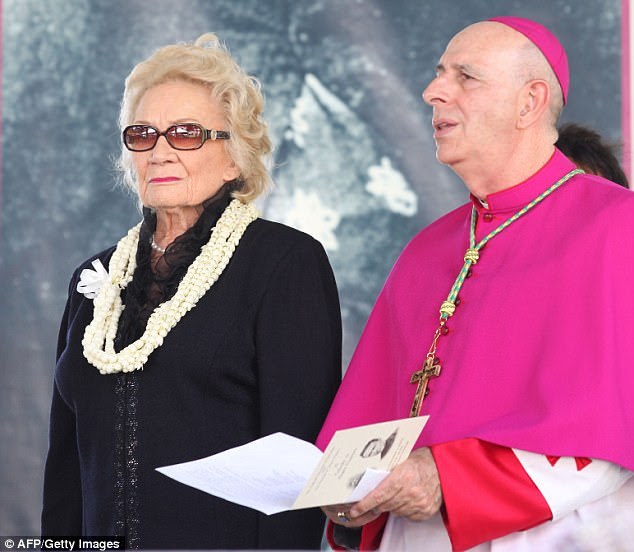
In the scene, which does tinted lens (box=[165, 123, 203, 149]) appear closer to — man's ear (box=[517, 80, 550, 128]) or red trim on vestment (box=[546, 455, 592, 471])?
man's ear (box=[517, 80, 550, 128])

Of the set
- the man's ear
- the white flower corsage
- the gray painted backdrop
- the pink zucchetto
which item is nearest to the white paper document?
the man's ear

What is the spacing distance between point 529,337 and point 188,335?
0.99 meters

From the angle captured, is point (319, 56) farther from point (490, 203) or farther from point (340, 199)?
point (490, 203)

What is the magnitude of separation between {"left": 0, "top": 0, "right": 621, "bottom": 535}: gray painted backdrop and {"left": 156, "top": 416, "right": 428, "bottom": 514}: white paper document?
2.90 m

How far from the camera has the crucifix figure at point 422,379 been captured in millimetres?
2865

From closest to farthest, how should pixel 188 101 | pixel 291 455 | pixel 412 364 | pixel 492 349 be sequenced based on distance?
1. pixel 291 455
2. pixel 492 349
3. pixel 412 364
4. pixel 188 101

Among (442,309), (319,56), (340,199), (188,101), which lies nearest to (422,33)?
(319,56)

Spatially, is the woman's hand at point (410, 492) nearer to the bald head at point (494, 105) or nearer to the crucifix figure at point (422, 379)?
the crucifix figure at point (422, 379)

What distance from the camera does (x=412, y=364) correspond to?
2988 millimetres

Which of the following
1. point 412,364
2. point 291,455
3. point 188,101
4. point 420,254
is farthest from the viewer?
point 188,101

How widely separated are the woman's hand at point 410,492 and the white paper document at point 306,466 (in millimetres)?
27

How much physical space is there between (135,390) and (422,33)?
Result: 111 inches

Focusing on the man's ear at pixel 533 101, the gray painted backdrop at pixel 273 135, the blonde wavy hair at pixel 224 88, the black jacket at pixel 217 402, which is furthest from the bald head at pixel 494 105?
the gray painted backdrop at pixel 273 135

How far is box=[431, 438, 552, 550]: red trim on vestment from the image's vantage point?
2.60m
